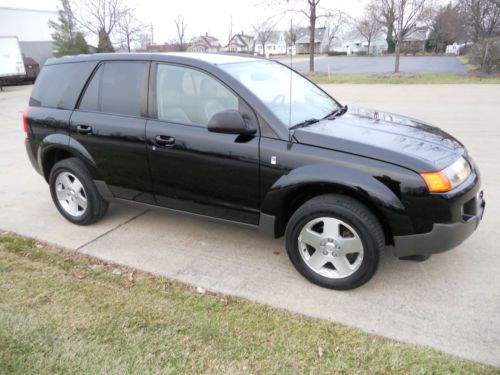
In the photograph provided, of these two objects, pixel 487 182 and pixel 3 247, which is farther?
pixel 487 182

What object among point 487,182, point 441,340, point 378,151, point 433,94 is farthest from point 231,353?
point 433,94

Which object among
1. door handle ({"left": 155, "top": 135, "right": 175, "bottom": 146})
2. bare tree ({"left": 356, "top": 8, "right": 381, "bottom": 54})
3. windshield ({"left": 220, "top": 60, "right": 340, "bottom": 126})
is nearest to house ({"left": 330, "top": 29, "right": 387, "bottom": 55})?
bare tree ({"left": 356, "top": 8, "right": 381, "bottom": 54})

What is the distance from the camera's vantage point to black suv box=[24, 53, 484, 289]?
293 centimetres

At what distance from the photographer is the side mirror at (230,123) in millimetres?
3156

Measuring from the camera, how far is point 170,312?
298 centimetres

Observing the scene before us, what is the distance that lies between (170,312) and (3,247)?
6.94 feet

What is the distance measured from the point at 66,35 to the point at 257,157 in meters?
32.4

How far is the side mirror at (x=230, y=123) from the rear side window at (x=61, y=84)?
172 centimetres

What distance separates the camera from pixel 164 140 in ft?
11.9

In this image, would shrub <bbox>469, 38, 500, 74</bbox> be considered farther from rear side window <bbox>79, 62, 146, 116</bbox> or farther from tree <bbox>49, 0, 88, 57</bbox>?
tree <bbox>49, 0, 88, 57</bbox>

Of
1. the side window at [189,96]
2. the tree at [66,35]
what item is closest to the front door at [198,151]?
the side window at [189,96]

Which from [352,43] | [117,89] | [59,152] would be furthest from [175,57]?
[352,43]

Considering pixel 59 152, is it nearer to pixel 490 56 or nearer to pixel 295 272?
pixel 295 272

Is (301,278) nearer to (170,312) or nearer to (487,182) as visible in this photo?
(170,312)
